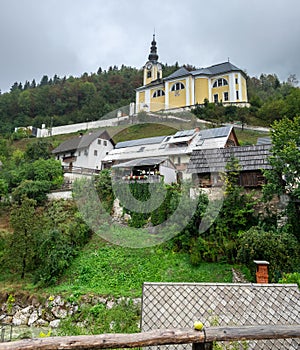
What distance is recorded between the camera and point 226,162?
54.9 ft

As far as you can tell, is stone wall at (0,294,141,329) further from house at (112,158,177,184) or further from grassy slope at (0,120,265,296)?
house at (112,158,177,184)

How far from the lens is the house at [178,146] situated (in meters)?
23.5

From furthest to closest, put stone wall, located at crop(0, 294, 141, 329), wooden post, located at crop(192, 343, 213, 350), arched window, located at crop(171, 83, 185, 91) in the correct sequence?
arched window, located at crop(171, 83, 185, 91) < stone wall, located at crop(0, 294, 141, 329) < wooden post, located at crop(192, 343, 213, 350)

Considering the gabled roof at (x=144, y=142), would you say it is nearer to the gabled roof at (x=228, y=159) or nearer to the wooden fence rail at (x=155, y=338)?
the gabled roof at (x=228, y=159)

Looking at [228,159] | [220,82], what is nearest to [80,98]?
[220,82]

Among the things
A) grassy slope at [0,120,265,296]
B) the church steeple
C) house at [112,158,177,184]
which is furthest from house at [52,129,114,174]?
the church steeple

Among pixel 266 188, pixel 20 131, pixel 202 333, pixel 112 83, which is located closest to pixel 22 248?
pixel 266 188

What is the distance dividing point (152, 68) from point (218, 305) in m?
51.5

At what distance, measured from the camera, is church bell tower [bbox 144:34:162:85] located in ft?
172

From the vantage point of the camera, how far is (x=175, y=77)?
4522cm

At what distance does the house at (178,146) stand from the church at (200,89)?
688 inches

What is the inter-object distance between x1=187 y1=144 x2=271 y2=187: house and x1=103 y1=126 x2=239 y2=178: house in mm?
3607

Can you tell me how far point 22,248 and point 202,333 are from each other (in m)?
12.8

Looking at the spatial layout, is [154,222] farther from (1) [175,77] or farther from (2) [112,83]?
(2) [112,83]
